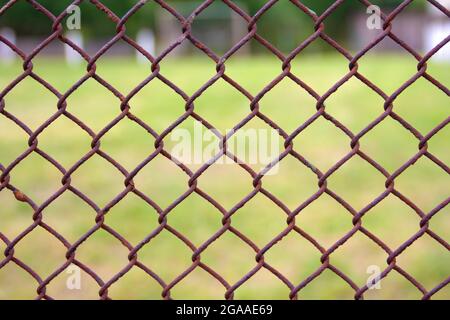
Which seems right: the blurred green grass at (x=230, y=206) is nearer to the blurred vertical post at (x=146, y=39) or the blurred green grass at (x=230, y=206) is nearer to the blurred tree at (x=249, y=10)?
the blurred tree at (x=249, y=10)

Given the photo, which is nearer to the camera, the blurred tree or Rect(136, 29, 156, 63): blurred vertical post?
the blurred tree

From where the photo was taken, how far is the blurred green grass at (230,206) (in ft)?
10.8

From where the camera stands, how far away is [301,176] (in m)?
5.55

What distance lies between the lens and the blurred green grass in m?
3.29

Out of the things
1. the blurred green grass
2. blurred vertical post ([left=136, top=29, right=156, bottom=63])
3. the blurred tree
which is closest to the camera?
the blurred green grass

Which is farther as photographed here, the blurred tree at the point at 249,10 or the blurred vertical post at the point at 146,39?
the blurred vertical post at the point at 146,39

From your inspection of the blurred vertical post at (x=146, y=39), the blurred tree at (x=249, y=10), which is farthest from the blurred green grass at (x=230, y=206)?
the blurred vertical post at (x=146, y=39)

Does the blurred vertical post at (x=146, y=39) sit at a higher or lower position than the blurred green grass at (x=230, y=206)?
higher

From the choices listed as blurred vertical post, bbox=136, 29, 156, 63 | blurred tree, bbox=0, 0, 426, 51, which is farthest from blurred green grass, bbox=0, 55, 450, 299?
blurred vertical post, bbox=136, 29, 156, 63

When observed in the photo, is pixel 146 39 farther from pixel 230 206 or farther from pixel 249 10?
pixel 230 206

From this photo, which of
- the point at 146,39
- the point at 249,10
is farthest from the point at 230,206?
the point at 249,10

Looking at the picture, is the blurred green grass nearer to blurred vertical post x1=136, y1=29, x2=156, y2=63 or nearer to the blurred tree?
the blurred tree

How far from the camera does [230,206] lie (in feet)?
15.3

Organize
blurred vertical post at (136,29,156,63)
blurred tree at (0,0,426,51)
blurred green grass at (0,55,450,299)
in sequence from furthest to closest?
blurred vertical post at (136,29,156,63) → blurred tree at (0,0,426,51) → blurred green grass at (0,55,450,299)
